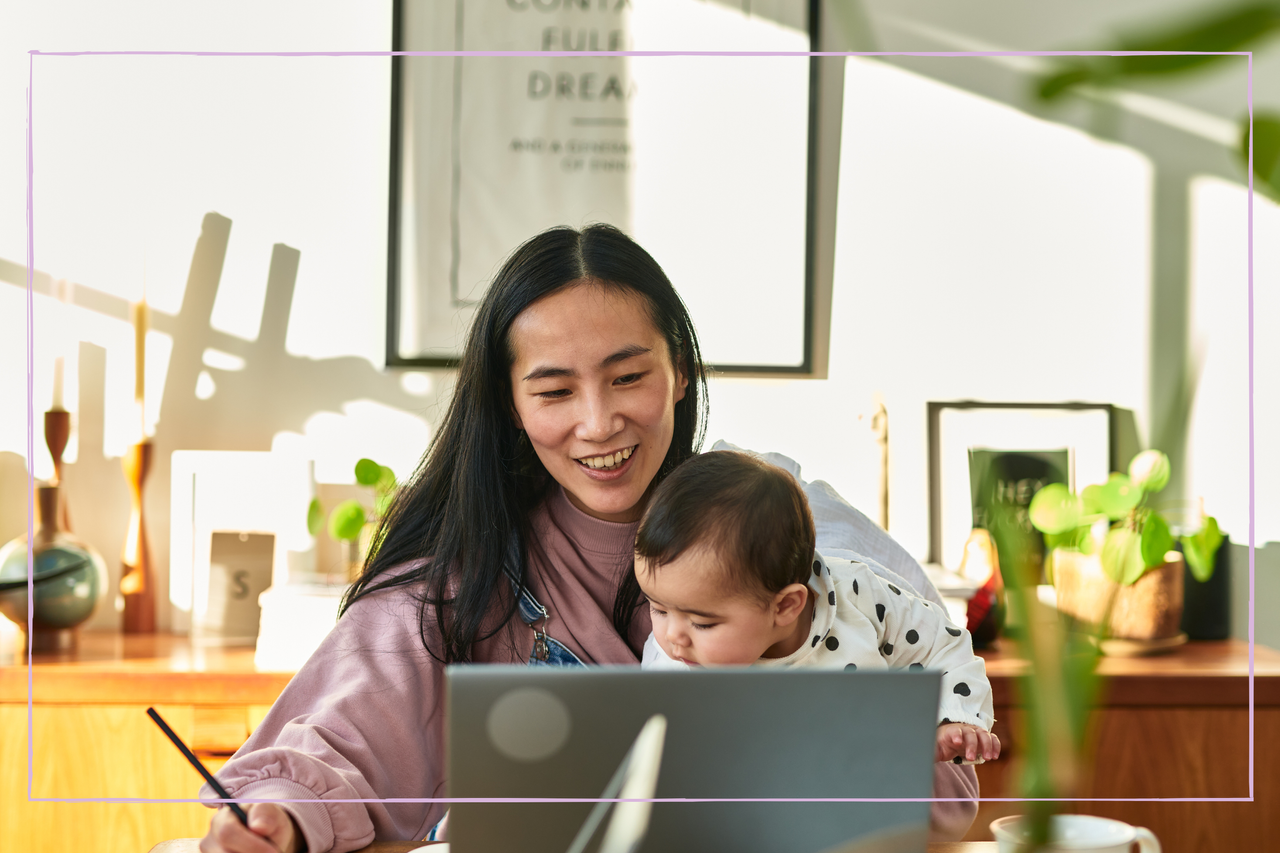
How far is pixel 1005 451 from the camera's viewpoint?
620 mm

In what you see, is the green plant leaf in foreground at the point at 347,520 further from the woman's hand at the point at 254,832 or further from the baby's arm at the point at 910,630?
the baby's arm at the point at 910,630

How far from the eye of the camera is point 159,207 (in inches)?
30.4

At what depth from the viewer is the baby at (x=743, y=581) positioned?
1.98 ft

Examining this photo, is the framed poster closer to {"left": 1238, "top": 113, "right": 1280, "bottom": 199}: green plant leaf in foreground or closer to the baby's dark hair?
the baby's dark hair

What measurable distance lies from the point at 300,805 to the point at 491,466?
270 mm

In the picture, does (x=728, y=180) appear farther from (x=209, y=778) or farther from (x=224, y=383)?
(x=209, y=778)

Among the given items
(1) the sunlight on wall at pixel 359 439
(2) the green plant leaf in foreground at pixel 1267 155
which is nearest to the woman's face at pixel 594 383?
(1) the sunlight on wall at pixel 359 439

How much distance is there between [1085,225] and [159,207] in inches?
27.9

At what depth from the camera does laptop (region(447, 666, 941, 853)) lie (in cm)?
47

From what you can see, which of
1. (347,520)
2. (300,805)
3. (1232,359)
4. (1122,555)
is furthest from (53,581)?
(1232,359)

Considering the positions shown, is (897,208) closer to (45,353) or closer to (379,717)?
(379,717)

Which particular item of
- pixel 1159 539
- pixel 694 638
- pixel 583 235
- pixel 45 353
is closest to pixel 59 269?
pixel 45 353

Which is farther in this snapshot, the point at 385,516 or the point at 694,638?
the point at 385,516

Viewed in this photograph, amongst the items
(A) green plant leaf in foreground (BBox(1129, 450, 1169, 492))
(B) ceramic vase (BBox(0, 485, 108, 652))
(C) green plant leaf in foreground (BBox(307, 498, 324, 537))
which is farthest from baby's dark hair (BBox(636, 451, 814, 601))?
(B) ceramic vase (BBox(0, 485, 108, 652))
